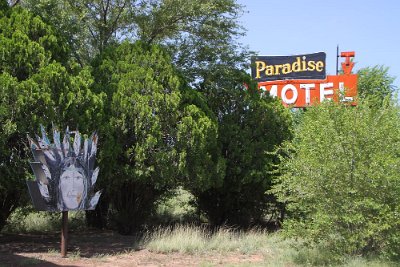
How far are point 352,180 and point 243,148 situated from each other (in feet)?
16.9

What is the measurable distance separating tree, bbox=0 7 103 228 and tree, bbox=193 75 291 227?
4.37 m

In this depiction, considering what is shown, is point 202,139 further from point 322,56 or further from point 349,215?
point 322,56

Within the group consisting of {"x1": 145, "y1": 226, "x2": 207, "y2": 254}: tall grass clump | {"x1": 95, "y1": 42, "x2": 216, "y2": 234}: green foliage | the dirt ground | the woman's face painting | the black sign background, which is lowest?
the dirt ground

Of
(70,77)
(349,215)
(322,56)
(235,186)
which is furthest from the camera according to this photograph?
(322,56)

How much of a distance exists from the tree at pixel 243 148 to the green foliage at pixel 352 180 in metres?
4.24

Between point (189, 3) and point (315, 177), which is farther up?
point (189, 3)

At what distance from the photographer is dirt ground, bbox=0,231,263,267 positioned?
9.95m

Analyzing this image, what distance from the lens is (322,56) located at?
88.4 ft

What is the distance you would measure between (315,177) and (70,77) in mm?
5296

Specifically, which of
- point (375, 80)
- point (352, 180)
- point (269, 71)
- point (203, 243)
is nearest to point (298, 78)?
point (269, 71)

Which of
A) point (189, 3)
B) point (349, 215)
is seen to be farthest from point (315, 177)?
point (189, 3)

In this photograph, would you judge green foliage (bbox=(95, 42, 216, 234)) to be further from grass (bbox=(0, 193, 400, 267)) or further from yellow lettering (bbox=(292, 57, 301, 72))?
yellow lettering (bbox=(292, 57, 301, 72))

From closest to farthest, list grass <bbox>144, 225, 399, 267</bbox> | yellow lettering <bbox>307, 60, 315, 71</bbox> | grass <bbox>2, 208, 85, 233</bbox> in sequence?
grass <bbox>144, 225, 399, 267</bbox>, grass <bbox>2, 208, 85, 233</bbox>, yellow lettering <bbox>307, 60, 315, 71</bbox>

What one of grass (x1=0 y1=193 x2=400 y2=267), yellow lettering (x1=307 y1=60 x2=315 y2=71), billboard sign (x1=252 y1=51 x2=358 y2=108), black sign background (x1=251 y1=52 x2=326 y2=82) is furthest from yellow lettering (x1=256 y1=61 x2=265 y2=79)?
grass (x1=0 y1=193 x2=400 y2=267)
